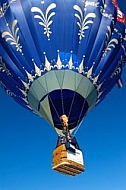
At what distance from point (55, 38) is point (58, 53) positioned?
1.25 ft

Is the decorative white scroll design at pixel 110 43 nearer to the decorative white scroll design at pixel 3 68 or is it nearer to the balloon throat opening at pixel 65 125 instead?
the balloon throat opening at pixel 65 125

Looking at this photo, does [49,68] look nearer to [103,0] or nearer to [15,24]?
[15,24]

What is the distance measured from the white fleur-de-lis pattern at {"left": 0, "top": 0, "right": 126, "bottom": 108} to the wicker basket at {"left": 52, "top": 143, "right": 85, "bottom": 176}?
1.92 metres

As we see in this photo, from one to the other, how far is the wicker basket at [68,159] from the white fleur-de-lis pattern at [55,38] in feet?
6.31

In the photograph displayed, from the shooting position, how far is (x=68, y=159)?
8375 millimetres

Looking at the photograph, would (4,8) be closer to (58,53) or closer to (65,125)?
(58,53)

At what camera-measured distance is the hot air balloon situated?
30.8 feet

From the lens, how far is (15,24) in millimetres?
9633

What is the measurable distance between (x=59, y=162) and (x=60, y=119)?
1.28m

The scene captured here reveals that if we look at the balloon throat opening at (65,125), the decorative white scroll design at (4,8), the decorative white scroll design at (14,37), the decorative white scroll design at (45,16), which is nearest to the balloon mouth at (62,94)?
the balloon throat opening at (65,125)

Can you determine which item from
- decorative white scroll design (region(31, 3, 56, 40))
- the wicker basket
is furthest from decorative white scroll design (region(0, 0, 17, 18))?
the wicker basket

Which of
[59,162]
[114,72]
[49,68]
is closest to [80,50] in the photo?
[49,68]

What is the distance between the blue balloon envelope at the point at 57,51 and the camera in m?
9.41

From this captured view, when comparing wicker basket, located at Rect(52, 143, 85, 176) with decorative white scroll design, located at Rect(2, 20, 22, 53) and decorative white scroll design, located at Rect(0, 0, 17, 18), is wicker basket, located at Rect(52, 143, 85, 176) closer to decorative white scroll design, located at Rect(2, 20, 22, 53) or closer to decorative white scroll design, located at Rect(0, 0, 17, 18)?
decorative white scroll design, located at Rect(2, 20, 22, 53)
